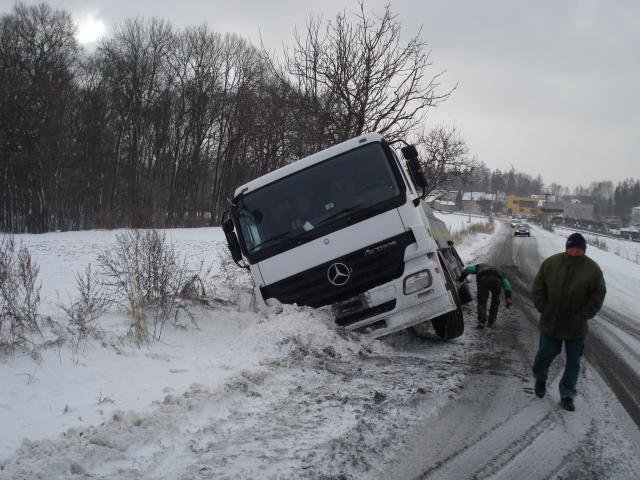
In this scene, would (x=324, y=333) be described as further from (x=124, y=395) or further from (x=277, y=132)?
(x=277, y=132)

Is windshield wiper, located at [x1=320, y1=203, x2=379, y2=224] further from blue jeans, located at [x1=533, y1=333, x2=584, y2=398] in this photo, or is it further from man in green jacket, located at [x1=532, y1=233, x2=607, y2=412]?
blue jeans, located at [x1=533, y1=333, x2=584, y2=398]

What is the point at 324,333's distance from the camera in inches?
231

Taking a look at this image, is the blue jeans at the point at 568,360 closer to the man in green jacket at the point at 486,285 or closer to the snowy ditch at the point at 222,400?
the snowy ditch at the point at 222,400

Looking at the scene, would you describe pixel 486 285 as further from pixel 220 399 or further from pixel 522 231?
pixel 522 231

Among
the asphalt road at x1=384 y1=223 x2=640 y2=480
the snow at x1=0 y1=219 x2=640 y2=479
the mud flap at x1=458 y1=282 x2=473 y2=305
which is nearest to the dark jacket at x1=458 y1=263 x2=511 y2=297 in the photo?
the mud flap at x1=458 y1=282 x2=473 y2=305

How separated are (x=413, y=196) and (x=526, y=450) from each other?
3525 millimetres

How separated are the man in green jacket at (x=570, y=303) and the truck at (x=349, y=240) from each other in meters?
1.50

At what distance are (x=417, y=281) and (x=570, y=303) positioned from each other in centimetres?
185

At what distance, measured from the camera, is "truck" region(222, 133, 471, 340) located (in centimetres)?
591

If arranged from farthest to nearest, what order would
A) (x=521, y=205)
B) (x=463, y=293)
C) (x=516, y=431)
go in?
(x=521, y=205) → (x=463, y=293) → (x=516, y=431)

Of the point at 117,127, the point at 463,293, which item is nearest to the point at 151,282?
the point at 463,293

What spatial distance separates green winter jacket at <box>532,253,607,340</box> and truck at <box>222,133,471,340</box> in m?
1.50

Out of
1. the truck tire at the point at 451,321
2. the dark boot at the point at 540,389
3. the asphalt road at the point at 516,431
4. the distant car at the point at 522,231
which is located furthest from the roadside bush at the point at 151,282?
the distant car at the point at 522,231

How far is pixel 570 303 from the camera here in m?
4.45
